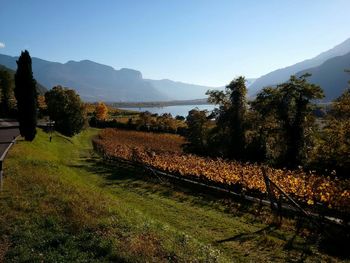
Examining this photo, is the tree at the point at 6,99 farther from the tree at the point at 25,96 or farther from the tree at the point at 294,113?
the tree at the point at 294,113

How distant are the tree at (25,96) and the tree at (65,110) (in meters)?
28.7

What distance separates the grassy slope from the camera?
1310 centimetres

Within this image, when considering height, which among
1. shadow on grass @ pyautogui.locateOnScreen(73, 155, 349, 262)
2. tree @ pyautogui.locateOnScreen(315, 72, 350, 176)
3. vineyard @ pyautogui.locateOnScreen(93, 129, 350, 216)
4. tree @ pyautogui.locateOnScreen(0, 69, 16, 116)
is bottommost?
shadow on grass @ pyautogui.locateOnScreen(73, 155, 349, 262)

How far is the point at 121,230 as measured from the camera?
48.9ft

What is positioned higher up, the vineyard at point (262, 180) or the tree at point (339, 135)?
the tree at point (339, 135)

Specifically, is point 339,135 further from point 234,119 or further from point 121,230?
point 234,119

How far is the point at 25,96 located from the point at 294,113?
33.1 meters

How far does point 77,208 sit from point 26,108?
109 feet

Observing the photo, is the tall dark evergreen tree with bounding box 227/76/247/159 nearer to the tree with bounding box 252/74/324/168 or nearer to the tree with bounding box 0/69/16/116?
the tree with bounding box 252/74/324/168

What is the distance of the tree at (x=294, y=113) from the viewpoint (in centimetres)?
4650

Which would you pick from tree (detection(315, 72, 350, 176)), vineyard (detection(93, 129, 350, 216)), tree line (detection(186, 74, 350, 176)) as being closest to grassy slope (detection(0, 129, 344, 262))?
vineyard (detection(93, 129, 350, 216))

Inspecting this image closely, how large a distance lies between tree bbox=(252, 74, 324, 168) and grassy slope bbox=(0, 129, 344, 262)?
74.3 feet

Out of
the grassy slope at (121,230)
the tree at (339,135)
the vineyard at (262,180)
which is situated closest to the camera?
the grassy slope at (121,230)

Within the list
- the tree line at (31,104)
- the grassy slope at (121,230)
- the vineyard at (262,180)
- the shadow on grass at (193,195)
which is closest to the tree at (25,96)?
the tree line at (31,104)
